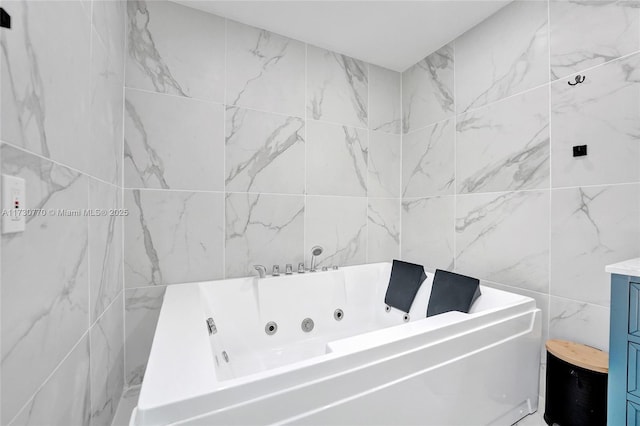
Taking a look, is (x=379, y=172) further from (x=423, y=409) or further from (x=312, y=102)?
(x=423, y=409)

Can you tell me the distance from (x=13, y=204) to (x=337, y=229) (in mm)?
1877

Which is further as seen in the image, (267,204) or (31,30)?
(267,204)

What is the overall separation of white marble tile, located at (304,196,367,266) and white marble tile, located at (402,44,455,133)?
88cm

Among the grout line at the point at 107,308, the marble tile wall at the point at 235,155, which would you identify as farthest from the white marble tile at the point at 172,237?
the grout line at the point at 107,308

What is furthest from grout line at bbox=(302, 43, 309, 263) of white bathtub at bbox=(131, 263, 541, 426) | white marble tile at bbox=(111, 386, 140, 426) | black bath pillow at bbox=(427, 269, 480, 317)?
white marble tile at bbox=(111, 386, 140, 426)

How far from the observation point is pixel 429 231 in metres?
2.30

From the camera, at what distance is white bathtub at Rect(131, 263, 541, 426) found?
0.73m

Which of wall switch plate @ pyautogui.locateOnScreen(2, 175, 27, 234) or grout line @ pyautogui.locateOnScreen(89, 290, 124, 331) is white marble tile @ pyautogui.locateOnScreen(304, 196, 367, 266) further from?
wall switch plate @ pyautogui.locateOnScreen(2, 175, 27, 234)

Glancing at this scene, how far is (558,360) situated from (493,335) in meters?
0.43

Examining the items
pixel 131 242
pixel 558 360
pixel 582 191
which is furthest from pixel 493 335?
pixel 131 242

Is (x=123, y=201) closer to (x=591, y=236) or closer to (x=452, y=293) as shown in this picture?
(x=452, y=293)

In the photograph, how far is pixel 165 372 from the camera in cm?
76

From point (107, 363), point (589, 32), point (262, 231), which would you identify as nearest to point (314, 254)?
point (262, 231)

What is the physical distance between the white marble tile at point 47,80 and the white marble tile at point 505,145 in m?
2.18
